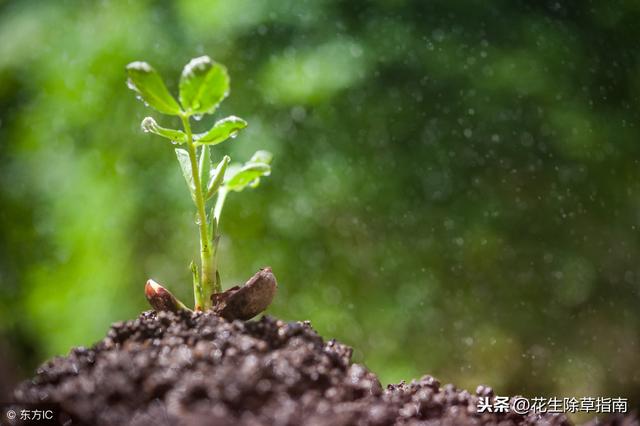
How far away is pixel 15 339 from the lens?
2.64 meters

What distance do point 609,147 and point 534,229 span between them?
1.29ft

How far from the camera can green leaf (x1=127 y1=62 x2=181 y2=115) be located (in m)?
0.65

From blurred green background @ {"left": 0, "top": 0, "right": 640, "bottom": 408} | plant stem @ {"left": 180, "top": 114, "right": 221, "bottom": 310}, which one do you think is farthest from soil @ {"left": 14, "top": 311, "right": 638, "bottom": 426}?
blurred green background @ {"left": 0, "top": 0, "right": 640, "bottom": 408}

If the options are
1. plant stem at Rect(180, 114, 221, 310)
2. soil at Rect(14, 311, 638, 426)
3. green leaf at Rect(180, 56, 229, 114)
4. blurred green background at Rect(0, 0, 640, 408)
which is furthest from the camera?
blurred green background at Rect(0, 0, 640, 408)

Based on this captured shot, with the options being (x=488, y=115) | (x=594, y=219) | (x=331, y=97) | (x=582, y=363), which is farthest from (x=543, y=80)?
(x=582, y=363)

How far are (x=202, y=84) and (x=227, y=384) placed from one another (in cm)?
27

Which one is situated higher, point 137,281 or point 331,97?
point 331,97

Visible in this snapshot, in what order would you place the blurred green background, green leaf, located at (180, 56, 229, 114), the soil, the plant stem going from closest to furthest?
the soil
green leaf, located at (180, 56, 229, 114)
the plant stem
the blurred green background

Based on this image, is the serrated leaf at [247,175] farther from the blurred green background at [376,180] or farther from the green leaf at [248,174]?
the blurred green background at [376,180]

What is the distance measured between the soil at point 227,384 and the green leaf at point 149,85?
19 centimetres

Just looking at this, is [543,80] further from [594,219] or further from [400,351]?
[400,351]

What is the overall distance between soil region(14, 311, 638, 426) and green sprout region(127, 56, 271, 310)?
0.20 ft

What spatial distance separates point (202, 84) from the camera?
0.66 meters

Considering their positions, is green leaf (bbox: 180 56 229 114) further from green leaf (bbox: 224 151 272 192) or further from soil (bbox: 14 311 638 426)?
soil (bbox: 14 311 638 426)
